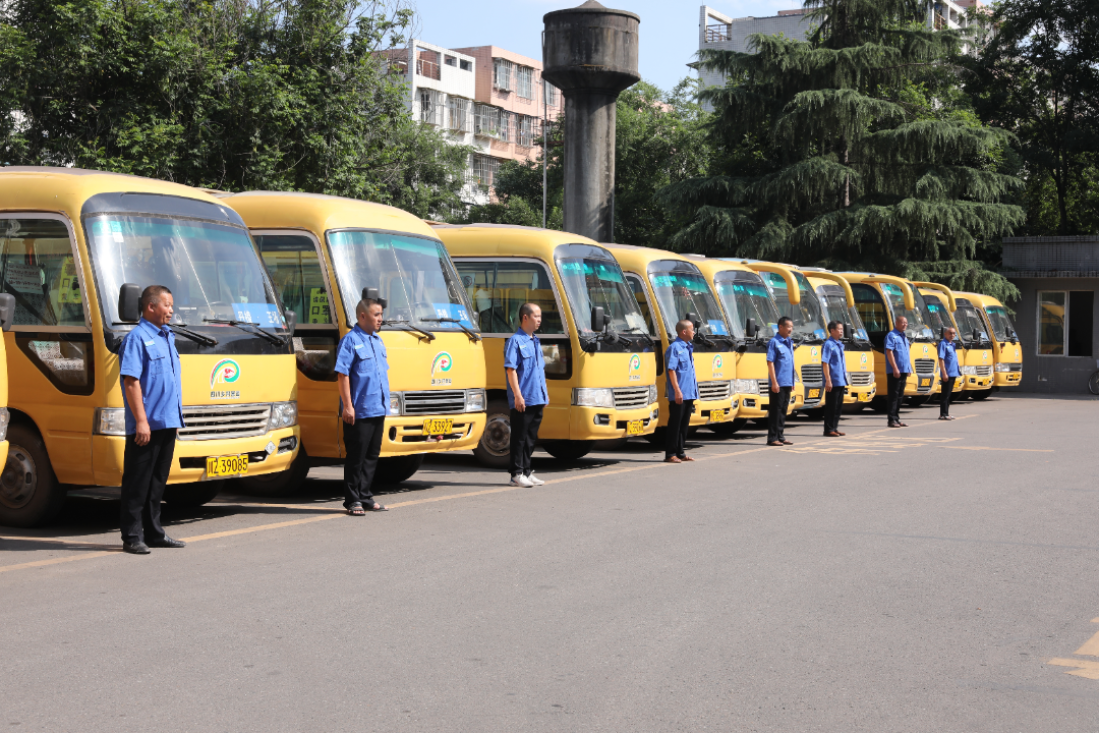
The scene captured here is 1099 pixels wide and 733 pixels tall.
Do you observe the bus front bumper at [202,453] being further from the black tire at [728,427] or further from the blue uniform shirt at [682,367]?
the black tire at [728,427]

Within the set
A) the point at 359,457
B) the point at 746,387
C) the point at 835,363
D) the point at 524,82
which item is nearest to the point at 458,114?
the point at 524,82

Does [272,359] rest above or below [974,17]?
below

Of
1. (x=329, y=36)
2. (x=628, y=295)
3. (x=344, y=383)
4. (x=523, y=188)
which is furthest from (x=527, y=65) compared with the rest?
(x=344, y=383)

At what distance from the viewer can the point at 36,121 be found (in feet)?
72.2

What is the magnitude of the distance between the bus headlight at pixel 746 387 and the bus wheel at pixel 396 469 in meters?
7.06

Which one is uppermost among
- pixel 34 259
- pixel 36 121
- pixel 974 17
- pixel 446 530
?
pixel 974 17

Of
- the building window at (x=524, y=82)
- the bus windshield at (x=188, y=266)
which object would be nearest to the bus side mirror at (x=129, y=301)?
the bus windshield at (x=188, y=266)

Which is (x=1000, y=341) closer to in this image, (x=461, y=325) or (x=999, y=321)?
(x=999, y=321)

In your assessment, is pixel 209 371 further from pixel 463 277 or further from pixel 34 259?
pixel 463 277

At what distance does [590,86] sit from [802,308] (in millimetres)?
9695

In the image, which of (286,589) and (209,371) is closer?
(286,589)

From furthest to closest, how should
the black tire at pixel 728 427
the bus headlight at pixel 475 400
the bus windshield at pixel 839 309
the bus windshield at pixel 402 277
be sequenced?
the bus windshield at pixel 839 309, the black tire at pixel 728 427, the bus headlight at pixel 475 400, the bus windshield at pixel 402 277

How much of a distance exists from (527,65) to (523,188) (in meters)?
18.5

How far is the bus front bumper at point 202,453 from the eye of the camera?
9.33 m
